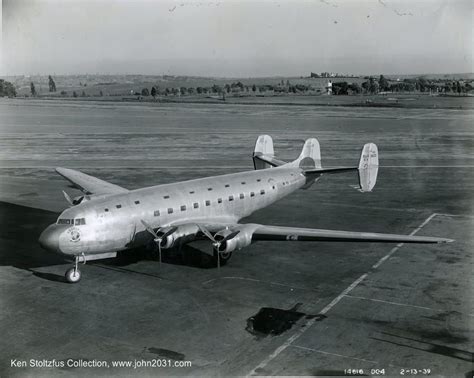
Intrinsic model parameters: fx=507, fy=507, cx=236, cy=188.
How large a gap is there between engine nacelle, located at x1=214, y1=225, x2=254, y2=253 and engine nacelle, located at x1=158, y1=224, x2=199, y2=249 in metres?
1.29

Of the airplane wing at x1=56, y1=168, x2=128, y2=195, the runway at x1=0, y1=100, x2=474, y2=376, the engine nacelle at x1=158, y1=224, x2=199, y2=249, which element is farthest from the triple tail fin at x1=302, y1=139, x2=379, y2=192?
the airplane wing at x1=56, y1=168, x2=128, y2=195

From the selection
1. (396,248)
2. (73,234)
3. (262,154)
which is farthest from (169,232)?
(262,154)

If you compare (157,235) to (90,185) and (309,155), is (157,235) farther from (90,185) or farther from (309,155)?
(309,155)

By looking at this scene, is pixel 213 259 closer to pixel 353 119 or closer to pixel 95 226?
pixel 95 226

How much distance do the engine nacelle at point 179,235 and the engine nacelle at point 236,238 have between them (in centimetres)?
129

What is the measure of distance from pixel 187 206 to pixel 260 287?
553 cm

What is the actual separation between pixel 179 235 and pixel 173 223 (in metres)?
1.42

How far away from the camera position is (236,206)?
1029 inches

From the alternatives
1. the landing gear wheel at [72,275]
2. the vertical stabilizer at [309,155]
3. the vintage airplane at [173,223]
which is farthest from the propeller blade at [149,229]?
the vertical stabilizer at [309,155]

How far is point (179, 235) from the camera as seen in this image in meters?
22.0

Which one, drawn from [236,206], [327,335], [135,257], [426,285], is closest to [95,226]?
[135,257]

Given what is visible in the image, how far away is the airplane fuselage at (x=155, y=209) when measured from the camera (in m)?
20.6

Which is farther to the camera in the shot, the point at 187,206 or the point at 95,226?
the point at 187,206

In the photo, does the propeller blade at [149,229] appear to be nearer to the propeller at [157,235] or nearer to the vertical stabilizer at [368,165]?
the propeller at [157,235]
